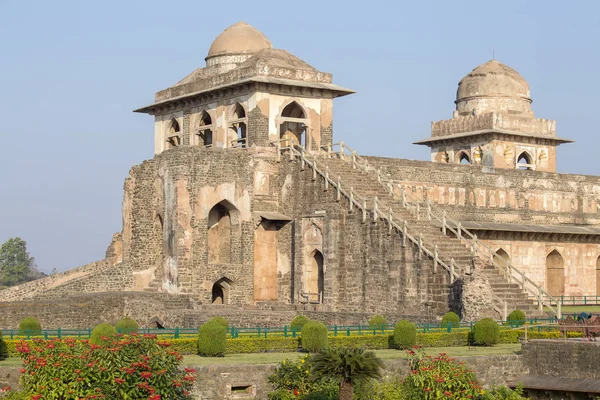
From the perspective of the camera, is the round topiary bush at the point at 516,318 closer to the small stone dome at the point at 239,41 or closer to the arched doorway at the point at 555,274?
the arched doorway at the point at 555,274

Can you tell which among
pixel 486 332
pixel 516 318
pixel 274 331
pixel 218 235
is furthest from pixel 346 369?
pixel 218 235

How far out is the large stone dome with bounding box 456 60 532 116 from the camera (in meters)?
63.8

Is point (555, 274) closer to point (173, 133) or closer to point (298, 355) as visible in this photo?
point (173, 133)

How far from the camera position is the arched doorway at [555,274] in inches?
2120

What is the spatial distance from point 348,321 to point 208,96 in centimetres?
1466

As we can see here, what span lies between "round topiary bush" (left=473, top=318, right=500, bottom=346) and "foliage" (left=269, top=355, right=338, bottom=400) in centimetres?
667

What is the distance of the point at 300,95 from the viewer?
4978cm

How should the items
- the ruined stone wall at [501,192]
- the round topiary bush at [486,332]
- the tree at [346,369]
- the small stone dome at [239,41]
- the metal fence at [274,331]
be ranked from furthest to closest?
the small stone dome at [239,41]
the ruined stone wall at [501,192]
the round topiary bush at [486,332]
the metal fence at [274,331]
the tree at [346,369]

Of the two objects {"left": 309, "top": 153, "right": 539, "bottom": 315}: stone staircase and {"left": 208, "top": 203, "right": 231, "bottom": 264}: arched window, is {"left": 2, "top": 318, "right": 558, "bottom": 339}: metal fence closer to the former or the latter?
{"left": 309, "top": 153, "right": 539, "bottom": 315}: stone staircase

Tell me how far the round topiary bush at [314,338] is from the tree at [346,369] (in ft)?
15.6

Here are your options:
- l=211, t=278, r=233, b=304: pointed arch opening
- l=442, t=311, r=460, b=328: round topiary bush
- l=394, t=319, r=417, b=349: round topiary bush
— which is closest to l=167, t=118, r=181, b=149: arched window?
l=211, t=278, r=233, b=304: pointed arch opening

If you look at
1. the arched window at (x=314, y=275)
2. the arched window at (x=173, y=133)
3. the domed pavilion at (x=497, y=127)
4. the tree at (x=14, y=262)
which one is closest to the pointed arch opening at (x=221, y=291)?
the arched window at (x=314, y=275)

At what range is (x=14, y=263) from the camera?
103 metres

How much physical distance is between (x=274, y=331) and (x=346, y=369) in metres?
7.52
